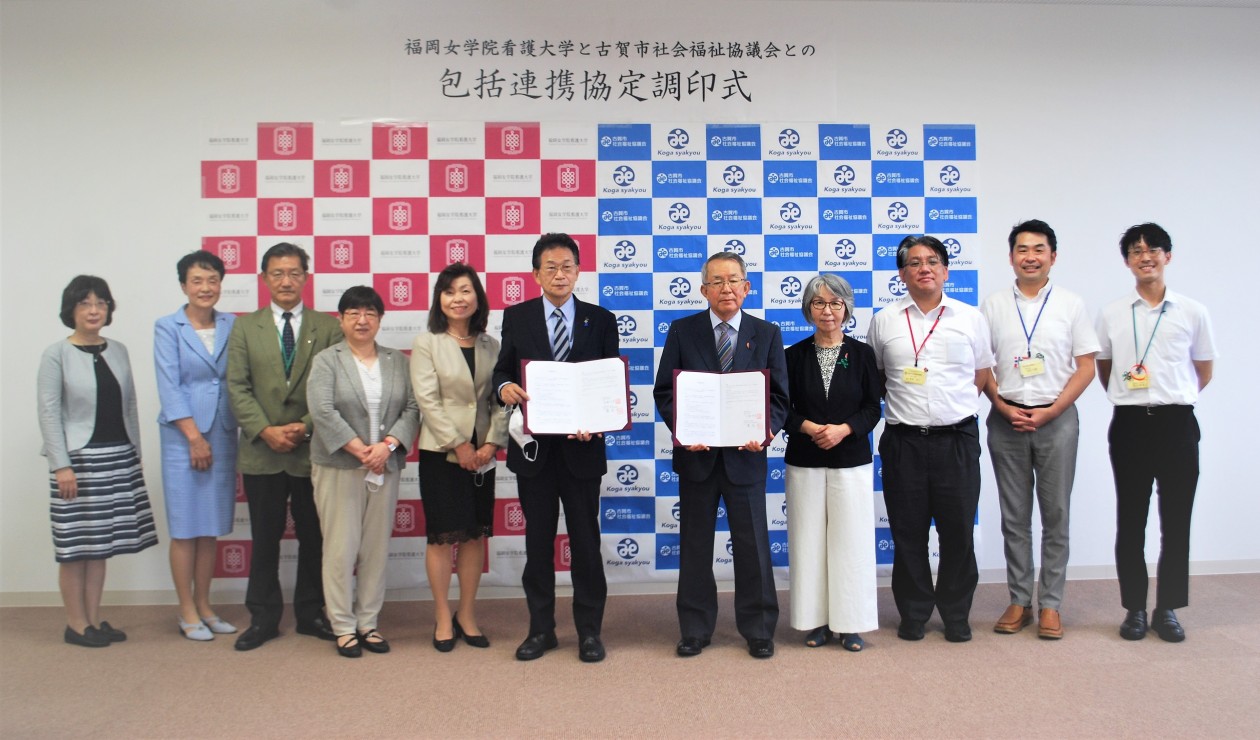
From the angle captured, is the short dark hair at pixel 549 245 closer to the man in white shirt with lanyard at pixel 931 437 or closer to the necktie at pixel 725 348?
the necktie at pixel 725 348

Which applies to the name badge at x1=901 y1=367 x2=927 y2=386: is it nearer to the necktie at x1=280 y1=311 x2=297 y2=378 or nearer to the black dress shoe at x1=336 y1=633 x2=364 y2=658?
the black dress shoe at x1=336 y1=633 x2=364 y2=658

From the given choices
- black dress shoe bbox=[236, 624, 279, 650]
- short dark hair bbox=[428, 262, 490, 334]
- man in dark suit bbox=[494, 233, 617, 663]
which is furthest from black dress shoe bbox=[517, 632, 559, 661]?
short dark hair bbox=[428, 262, 490, 334]

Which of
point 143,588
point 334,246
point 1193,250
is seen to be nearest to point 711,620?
point 334,246

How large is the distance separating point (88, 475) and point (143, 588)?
102 cm

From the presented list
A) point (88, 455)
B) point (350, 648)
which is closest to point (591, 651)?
point (350, 648)

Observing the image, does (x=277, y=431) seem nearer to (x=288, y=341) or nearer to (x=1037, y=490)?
(x=288, y=341)

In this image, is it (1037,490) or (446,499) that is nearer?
(446,499)

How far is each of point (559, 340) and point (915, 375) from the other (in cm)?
160

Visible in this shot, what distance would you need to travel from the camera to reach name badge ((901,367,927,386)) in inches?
132

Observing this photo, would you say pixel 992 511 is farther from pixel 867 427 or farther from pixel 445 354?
pixel 445 354

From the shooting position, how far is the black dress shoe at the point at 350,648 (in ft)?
10.7

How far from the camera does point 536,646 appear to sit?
3.24 metres

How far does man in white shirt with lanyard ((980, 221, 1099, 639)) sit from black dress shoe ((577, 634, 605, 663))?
1.89 m

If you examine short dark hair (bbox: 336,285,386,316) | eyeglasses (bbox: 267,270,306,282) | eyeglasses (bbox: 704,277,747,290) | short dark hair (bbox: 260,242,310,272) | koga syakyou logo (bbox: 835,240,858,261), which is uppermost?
koga syakyou logo (bbox: 835,240,858,261)
